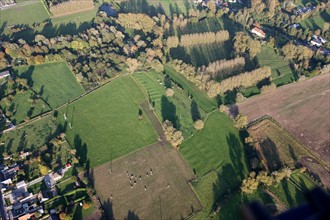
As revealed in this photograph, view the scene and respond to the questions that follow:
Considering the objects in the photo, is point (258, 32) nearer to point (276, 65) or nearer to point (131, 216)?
point (276, 65)

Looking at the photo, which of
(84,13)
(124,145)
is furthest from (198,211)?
(84,13)

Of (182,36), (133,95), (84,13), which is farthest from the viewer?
(84,13)

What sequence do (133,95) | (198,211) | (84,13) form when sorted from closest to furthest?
(198,211)
(133,95)
(84,13)

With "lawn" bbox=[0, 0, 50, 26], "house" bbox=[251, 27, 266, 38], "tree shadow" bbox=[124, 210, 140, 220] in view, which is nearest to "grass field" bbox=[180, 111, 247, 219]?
"tree shadow" bbox=[124, 210, 140, 220]

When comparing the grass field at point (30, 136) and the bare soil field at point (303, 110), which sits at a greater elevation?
the grass field at point (30, 136)

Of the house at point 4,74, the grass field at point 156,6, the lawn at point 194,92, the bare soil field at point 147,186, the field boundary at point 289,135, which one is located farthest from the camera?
the grass field at point 156,6

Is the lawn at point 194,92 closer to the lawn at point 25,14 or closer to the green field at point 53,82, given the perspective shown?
the green field at point 53,82

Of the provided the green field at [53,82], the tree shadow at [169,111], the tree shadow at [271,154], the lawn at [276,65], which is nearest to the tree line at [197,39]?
the lawn at [276,65]

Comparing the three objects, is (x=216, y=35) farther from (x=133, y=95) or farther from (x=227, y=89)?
(x=133, y=95)
